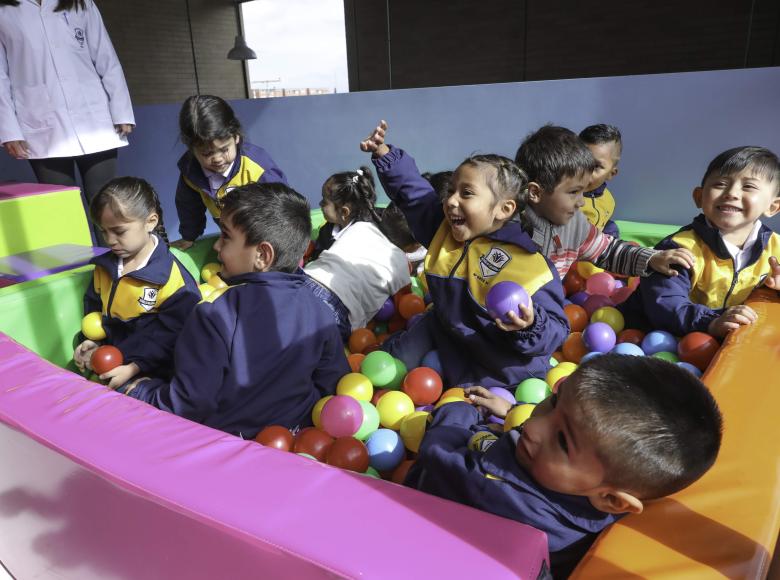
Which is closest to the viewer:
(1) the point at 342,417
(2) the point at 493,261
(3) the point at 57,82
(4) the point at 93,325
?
(1) the point at 342,417

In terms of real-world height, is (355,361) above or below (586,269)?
below

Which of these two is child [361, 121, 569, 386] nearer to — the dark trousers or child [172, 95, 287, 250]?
child [172, 95, 287, 250]

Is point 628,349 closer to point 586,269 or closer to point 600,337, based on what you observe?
point 600,337

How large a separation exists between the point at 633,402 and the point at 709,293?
163 cm

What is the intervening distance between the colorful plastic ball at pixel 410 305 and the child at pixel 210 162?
904mm

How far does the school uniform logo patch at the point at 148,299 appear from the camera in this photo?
219cm

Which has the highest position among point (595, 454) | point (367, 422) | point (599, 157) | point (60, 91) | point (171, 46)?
point (171, 46)

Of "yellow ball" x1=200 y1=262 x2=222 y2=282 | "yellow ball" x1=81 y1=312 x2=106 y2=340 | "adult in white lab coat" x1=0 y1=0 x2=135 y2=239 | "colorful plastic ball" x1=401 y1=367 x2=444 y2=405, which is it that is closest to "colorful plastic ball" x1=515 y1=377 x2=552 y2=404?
"colorful plastic ball" x1=401 y1=367 x2=444 y2=405

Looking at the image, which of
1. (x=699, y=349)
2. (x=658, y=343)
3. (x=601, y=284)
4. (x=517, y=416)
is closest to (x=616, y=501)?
(x=517, y=416)

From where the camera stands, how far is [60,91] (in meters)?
2.86

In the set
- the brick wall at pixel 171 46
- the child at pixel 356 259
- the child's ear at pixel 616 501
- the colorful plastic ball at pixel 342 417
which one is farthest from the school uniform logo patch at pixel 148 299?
the brick wall at pixel 171 46

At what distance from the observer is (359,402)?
76.1 inches

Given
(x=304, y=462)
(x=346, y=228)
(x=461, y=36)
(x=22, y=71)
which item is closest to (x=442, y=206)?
(x=346, y=228)

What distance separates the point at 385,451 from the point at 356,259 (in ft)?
3.60
